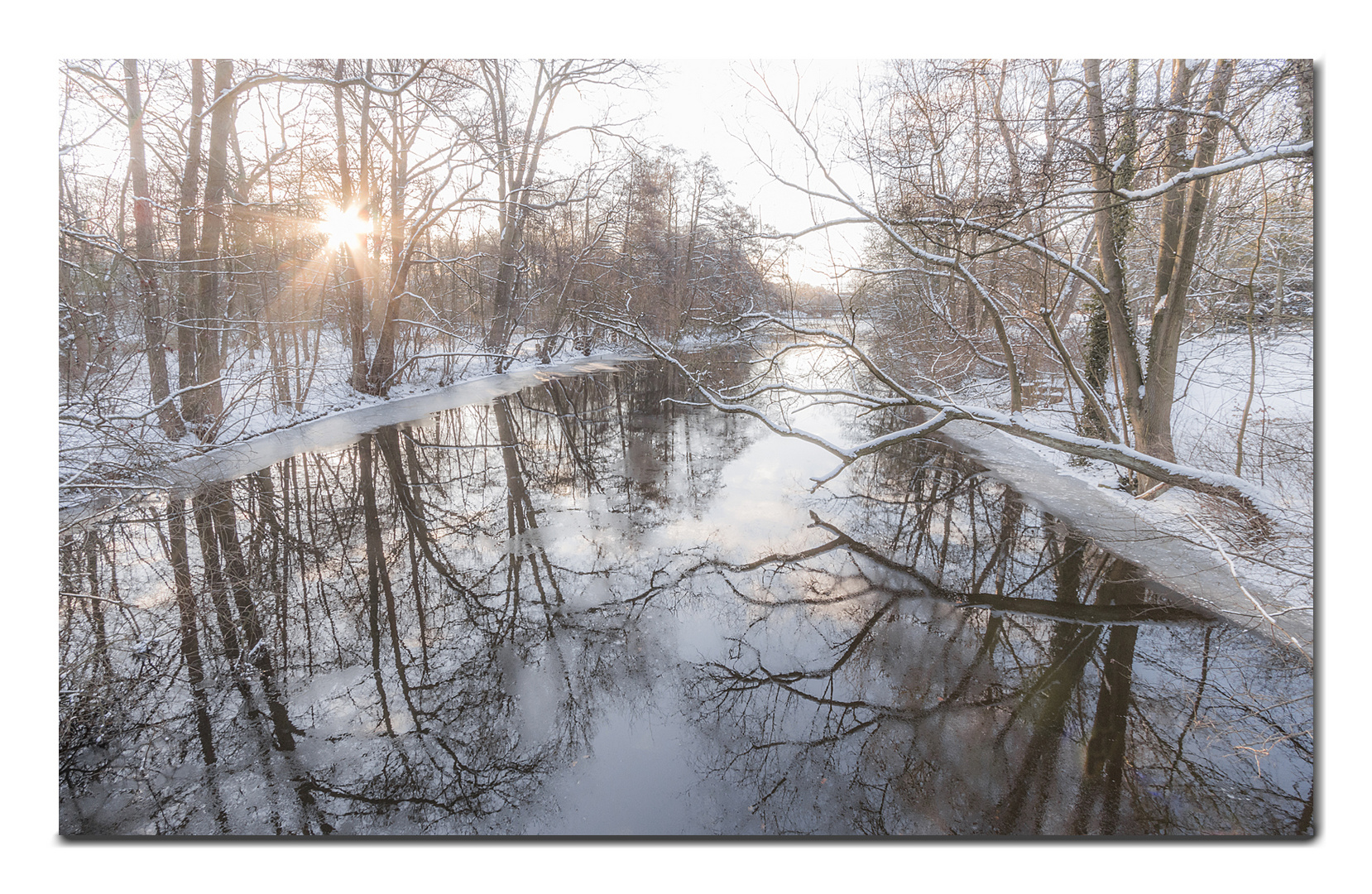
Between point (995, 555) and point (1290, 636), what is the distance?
6.14 feet

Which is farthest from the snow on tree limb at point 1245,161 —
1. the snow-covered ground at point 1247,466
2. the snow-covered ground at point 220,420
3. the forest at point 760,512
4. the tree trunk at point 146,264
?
the tree trunk at point 146,264

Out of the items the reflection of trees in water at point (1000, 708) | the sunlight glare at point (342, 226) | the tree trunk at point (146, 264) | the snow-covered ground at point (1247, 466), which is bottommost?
the reflection of trees in water at point (1000, 708)

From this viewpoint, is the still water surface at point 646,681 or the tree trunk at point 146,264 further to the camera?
the tree trunk at point 146,264

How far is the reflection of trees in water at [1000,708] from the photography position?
2.31 metres

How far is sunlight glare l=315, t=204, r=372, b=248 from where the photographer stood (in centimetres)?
1041

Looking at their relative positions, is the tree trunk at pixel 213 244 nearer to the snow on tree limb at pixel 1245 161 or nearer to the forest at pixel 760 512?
the forest at pixel 760 512

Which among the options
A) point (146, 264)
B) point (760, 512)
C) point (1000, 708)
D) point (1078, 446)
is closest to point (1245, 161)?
point (1078, 446)

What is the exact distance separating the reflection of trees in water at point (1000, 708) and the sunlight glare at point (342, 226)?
10.6m

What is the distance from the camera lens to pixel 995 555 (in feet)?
16.1

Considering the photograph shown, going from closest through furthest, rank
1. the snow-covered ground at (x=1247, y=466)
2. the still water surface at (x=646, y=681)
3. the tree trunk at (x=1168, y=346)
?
the still water surface at (x=646, y=681) < the snow-covered ground at (x=1247, y=466) < the tree trunk at (x=1168, y=346)

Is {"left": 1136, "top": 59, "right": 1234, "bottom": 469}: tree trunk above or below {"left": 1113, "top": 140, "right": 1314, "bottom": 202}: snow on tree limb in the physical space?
below

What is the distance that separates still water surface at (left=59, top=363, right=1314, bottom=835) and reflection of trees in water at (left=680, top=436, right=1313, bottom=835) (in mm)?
14

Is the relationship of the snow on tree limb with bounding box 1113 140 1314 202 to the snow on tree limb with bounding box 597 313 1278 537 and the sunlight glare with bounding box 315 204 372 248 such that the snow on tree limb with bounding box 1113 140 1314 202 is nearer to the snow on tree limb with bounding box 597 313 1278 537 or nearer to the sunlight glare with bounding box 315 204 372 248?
the snow on tree limb with bounding box 597 313 1278 537

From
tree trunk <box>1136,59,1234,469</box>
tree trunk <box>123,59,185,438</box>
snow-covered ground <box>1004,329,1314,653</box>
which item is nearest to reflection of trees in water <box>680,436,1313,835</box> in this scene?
snow-covered ground <box>1004,329,1314,653</box>
